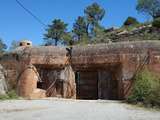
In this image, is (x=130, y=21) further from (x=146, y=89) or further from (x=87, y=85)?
(x=146, y=89)

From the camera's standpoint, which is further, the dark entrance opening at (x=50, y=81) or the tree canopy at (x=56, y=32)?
the tree canopy at (x=56, y=32)

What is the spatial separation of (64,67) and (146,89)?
576 centimetres

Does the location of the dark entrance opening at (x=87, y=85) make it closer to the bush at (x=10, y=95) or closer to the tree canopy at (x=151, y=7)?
the bush at (x=10, y=95)

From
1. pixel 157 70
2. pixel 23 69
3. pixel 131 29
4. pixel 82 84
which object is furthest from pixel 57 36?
pixel 157 70

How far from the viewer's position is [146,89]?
14.3m

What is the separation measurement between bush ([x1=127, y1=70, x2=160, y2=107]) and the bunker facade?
111 centimetres

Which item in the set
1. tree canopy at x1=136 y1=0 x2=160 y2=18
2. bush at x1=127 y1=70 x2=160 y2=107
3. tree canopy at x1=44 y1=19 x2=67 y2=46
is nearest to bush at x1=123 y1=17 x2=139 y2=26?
tree canopy at x1=136 y1=0 x2=160 y2=18

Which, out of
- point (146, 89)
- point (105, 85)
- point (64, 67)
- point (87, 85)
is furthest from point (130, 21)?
point (146, 89)

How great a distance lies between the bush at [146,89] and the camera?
13.3m

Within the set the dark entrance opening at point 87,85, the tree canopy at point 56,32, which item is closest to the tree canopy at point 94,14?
the tree canopy at point 56,32

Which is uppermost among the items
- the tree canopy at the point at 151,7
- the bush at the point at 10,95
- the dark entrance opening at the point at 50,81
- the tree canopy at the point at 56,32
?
the tree canopy at the point at 151,7

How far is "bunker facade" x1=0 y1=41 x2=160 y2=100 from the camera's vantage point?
16.6m

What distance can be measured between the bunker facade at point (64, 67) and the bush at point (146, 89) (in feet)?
3.65

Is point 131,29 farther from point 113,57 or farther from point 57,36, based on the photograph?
point 113,57
